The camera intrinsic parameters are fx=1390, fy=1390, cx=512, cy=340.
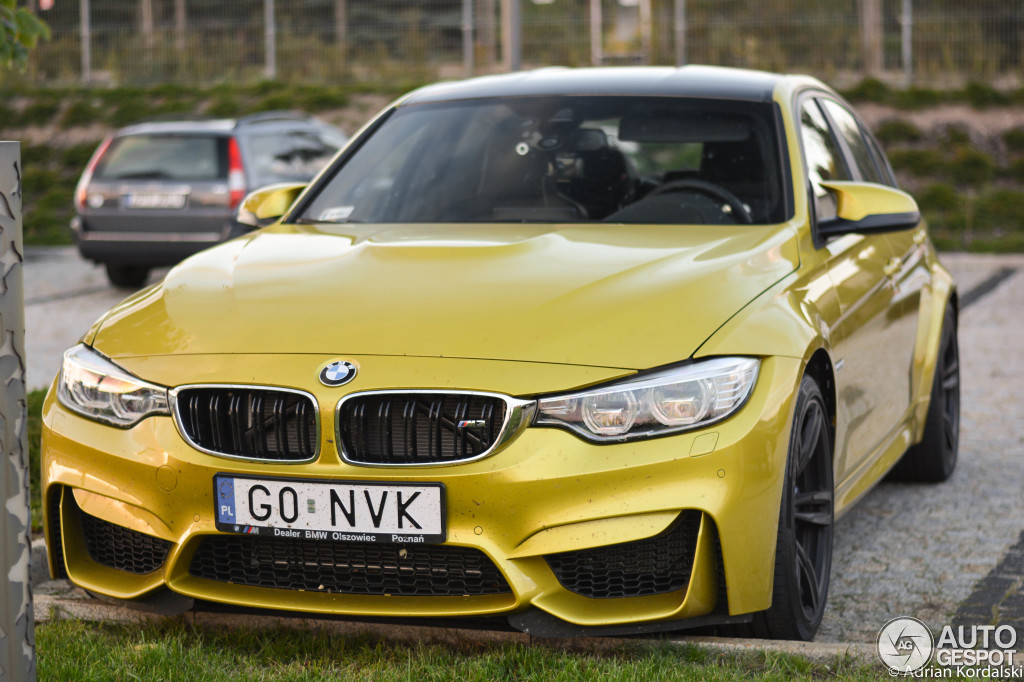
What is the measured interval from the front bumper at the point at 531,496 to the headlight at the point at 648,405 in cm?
3

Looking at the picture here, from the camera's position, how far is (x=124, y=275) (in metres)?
13.8

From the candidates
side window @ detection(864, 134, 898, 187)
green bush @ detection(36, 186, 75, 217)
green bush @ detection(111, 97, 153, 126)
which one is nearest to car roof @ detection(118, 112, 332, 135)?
green bush @ detection(36, 186, 75, 217)

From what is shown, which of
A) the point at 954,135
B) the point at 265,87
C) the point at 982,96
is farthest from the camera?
the point at 265,87

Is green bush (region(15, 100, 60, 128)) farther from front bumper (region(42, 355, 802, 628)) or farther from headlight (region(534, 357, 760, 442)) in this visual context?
headlight (region(534, 357, 760, 442))

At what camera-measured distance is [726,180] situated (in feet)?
15.4

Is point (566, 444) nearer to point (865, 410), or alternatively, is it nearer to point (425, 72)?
point (865, 410)

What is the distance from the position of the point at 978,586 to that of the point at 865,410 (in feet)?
2.11

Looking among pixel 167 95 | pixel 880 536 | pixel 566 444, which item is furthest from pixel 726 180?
pixel 167 95

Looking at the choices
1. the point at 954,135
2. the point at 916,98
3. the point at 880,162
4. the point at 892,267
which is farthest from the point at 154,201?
the point at 916,98

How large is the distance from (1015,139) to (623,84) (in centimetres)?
1618

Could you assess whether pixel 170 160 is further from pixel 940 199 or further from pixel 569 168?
pixel 940 199

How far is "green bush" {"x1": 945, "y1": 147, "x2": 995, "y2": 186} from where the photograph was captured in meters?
18.7

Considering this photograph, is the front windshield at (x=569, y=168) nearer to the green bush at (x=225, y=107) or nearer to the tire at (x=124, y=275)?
the tire at (x=124, y=275)

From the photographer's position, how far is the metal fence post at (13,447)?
263cm
